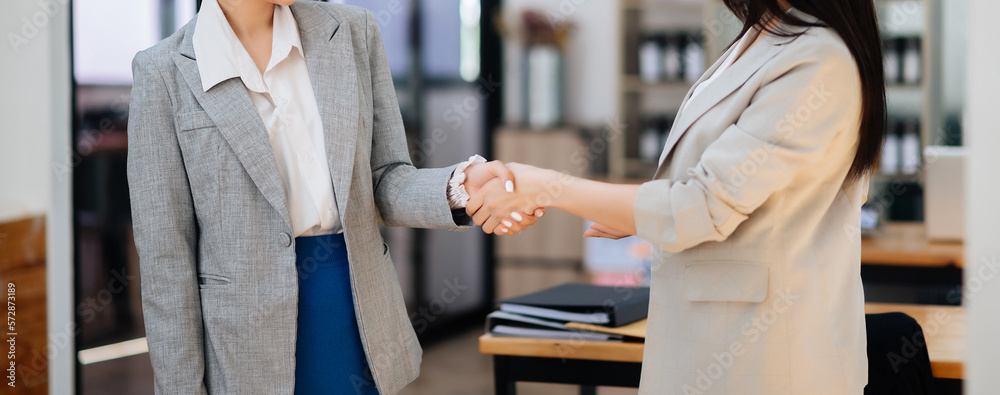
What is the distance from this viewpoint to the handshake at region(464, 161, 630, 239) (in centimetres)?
152

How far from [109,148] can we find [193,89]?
4.44ft

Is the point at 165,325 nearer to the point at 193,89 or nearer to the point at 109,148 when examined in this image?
the point at 193,89

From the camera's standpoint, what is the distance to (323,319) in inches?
52.4

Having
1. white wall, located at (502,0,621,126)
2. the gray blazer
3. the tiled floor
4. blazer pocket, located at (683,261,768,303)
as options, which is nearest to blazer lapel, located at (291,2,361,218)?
the gray blazer

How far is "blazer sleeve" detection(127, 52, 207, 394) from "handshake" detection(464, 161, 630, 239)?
0.51 m

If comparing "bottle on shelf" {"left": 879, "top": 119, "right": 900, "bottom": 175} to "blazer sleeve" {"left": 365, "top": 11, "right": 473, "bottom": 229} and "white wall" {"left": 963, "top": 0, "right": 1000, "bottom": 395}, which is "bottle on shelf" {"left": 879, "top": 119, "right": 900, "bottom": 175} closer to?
"white wall" {"left": 963, "top": 0, "right": 1000, "bottom": 395}

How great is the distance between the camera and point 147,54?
4.19 feet

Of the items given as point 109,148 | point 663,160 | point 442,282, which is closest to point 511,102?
point 442,282

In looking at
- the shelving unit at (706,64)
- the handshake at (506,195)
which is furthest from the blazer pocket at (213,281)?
the shelving unit at (706,64)

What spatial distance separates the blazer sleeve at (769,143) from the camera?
1138mm

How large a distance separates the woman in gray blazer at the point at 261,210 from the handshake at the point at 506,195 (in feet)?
0.71

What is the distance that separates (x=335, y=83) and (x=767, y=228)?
706mm

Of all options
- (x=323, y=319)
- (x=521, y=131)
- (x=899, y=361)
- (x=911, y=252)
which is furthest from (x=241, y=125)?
(x=521, y=131)

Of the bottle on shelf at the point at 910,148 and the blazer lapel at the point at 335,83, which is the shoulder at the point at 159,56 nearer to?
the blazer lapel at the point at 335,83
